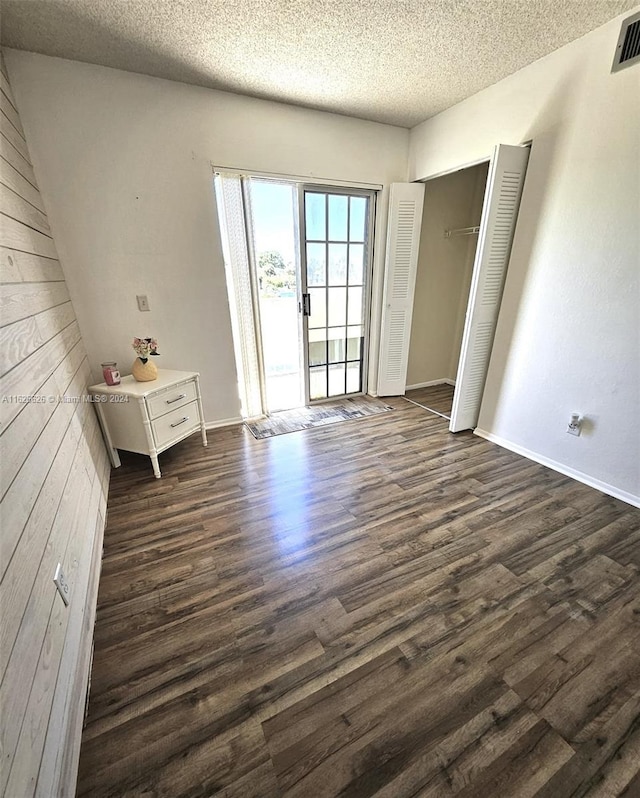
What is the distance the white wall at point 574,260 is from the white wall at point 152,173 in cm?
138

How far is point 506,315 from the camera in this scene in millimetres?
2453

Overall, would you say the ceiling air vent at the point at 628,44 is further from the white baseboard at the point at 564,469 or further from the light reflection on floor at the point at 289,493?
the light reflection on floor at the point at 289,493

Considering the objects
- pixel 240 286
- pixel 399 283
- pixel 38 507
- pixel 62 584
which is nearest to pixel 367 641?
pixel 62 584

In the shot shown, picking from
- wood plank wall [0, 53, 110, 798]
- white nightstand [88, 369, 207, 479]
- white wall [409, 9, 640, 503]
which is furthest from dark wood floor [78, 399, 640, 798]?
white wall [409, 9, 640, 503]

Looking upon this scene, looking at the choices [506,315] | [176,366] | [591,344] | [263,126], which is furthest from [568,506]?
[263,126]

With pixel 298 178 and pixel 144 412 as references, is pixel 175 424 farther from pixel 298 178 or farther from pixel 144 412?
pixel 298 178

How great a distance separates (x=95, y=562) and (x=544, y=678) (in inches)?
76.1

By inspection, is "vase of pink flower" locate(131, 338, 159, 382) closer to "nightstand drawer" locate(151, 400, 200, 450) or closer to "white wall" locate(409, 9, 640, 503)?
"nightstand drawer" locate(151, 400, 200, 450)

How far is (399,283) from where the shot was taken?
3.26 metres

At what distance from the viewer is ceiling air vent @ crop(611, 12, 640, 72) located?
5.26ft

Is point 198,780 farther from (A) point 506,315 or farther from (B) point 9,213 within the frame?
(A) point 506,315

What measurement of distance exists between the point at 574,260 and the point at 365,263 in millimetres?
1798

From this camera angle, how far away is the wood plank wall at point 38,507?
76 cm

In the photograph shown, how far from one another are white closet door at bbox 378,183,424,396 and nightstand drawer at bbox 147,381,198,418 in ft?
6.66
